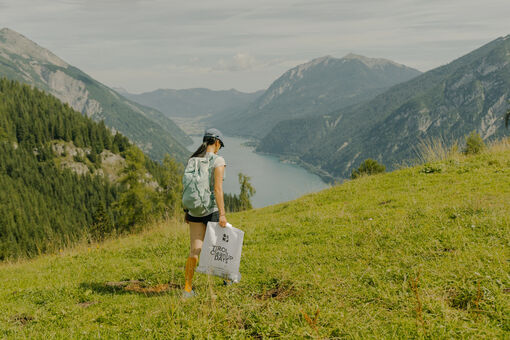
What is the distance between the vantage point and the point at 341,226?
1010cm

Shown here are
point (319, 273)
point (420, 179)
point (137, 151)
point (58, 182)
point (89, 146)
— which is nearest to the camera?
point (319, 273)

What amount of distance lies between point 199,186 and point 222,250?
4.53ft

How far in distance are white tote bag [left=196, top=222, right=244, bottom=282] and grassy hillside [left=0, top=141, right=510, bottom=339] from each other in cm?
47

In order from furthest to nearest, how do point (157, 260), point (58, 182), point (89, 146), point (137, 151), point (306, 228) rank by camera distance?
point (89, 146)
point (58, 182)
point (137, 151)
point (306, 228)
point (157, 260)

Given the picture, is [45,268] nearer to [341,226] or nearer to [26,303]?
[26,303]

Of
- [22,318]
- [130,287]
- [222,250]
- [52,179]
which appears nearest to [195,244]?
[222,250]

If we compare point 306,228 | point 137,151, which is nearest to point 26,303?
point 306,228

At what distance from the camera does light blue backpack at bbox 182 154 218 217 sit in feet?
21.9

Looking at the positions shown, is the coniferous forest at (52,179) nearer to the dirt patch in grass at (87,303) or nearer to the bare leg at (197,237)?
the dirt patch in grass at (87,303)

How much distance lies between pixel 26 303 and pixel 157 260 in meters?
3.44

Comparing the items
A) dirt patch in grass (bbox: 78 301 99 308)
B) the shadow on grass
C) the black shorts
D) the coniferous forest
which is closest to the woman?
the black shorts

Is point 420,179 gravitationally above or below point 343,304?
above

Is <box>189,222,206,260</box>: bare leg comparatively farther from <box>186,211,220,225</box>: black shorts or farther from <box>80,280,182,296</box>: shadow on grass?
<box>80,280,182,296</box>: shadow on grass

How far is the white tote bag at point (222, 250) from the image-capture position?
6520 millimetres
